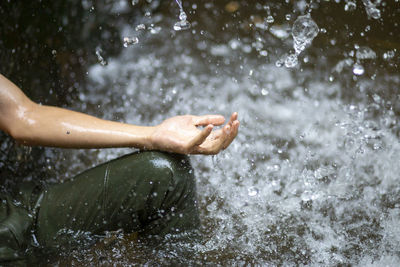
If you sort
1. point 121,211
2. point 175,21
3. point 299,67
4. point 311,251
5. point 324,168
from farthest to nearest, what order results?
1. point 175,21
2. point 299,67
3. point 324,168
4. point 311,251
5. point 121,211

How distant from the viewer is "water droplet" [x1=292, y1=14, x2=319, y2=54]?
2.44 m

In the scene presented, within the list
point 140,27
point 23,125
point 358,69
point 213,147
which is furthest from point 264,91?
point 23,125

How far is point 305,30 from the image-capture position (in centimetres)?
244

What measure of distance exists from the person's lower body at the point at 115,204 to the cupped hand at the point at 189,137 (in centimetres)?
4

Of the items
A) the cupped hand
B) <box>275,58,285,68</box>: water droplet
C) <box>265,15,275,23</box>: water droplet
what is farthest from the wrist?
<box>265,15,275,23</box>: water droplet

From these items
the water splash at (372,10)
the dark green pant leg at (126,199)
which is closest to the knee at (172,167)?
the dark green pant leg at (126,199)

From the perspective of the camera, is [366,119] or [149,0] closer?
[366,119]

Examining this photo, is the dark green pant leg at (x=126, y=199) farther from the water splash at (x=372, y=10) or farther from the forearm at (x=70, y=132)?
the water splash at (x=372, y=10)

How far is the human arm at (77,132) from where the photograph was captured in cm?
128

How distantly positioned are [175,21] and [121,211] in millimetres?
1639

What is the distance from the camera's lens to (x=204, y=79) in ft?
8.14

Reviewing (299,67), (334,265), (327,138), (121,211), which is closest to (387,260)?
(334,265)

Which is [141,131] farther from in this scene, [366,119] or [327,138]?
[366,119]

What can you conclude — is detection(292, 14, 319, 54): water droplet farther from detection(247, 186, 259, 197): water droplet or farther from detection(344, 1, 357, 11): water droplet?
detection(247, 186, 259, 197): water droplet
